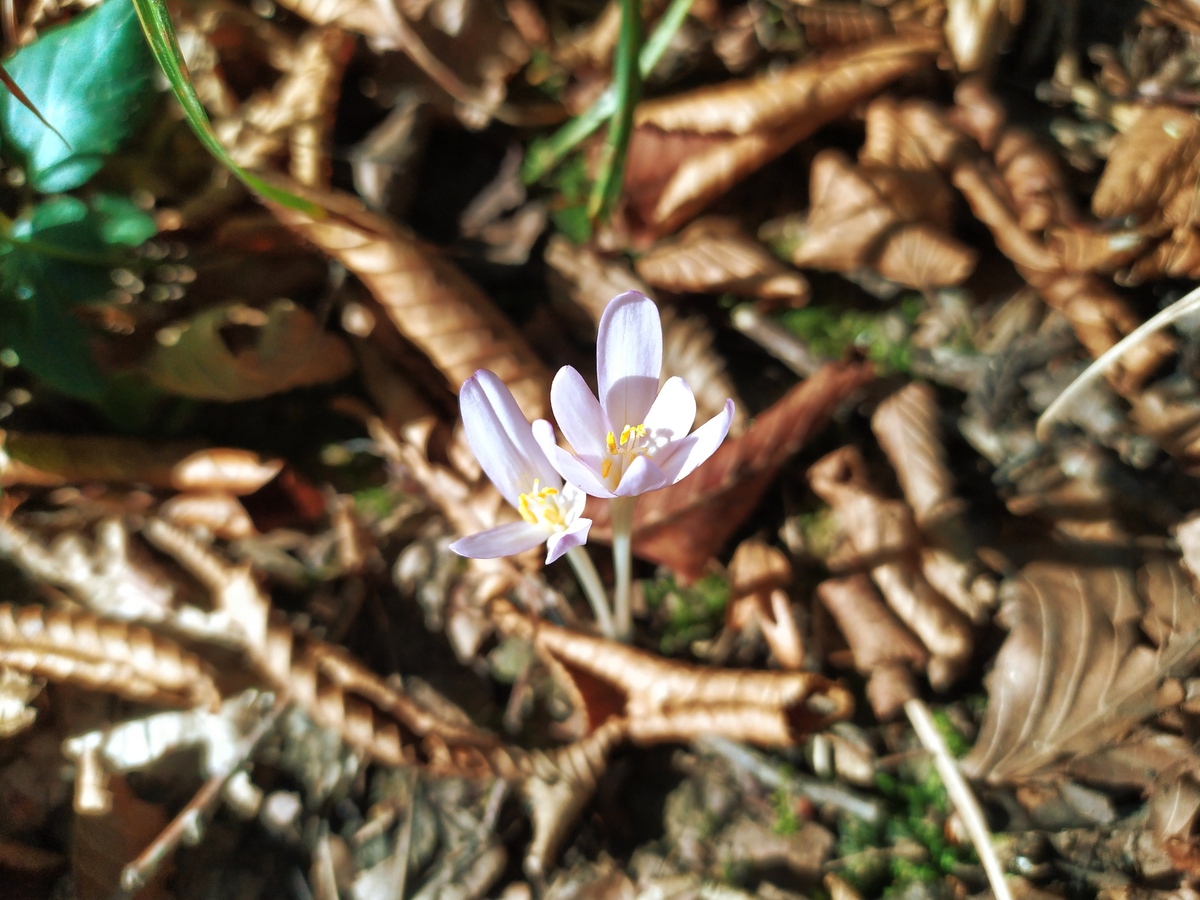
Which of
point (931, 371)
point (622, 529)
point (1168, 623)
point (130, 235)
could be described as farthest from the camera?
point (931, 371)

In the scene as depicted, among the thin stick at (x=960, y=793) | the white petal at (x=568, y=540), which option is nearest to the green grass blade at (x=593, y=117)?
the white petal at (x=568, y=540)

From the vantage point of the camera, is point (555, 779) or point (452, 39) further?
point (452, 39)

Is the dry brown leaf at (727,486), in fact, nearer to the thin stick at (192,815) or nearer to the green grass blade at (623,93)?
the green grass blade at (623,93)

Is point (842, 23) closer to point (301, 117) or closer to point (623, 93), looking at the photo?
point (623, 93)

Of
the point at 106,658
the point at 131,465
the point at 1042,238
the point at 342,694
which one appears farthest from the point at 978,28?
the point at 106,658

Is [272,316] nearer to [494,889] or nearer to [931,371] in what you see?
[494,889]

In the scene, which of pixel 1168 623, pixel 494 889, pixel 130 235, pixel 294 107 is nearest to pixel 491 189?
pixel 294 107
